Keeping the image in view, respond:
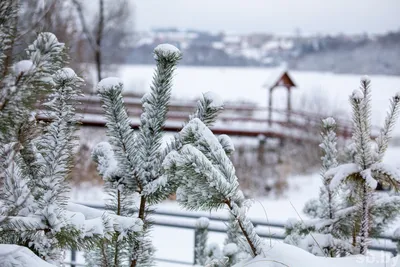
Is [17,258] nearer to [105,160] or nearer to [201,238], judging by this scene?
[105,160]

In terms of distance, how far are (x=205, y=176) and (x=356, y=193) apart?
684mm

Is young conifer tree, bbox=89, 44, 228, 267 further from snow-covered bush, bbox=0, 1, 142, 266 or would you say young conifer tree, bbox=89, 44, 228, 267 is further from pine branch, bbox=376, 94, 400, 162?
pine branch, bbox=376, 94, 400, 162

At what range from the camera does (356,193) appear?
1.58 metres

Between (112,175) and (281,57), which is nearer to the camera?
(112,175)

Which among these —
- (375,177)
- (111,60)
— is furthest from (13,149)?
(111,60)

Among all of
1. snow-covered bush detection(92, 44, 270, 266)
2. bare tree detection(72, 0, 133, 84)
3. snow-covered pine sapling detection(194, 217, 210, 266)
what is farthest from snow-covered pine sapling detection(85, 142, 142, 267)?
bare tree detection(72, 0, 133, 84)

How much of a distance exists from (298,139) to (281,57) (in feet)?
120

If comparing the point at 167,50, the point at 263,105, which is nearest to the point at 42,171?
the point at 167,50

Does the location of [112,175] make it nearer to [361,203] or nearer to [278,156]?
[361,203]

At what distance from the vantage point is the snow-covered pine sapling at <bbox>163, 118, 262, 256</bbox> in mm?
1135

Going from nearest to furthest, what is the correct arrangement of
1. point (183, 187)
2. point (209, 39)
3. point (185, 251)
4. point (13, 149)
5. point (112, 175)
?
1. point (13, 149)
2. point (183, 187)
3. point (112, 175)
4. point (185, 251)
5. point (209, 39)

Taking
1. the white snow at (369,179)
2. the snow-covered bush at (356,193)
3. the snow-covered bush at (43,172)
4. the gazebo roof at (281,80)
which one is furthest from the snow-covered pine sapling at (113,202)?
the gazebo roof at (281,80)

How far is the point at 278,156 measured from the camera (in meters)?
13.7

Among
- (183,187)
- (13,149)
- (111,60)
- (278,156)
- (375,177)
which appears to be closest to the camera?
(13,149)
